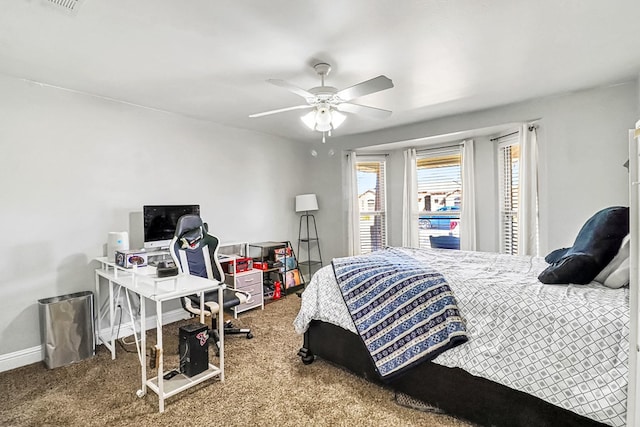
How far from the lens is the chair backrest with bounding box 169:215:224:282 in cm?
286

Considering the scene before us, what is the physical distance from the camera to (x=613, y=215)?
1.89 m

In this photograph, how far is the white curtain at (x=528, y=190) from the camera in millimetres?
3400

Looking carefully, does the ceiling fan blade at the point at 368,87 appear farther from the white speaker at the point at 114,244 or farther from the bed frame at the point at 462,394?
the white speaker at the point at 114,244

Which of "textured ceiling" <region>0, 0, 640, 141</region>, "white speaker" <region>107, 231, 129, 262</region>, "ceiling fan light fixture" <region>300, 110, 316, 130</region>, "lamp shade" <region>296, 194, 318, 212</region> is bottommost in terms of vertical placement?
"white speaker" <region>107, 231, 129, 262</region>

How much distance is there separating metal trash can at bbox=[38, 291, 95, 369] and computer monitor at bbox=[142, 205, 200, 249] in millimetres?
706

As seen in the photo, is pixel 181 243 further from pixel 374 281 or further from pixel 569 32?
pixel 569 32

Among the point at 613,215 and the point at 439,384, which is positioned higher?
the point at 613,215

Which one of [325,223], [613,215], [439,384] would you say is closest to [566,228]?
[613,215]

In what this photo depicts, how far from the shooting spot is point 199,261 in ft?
10.0

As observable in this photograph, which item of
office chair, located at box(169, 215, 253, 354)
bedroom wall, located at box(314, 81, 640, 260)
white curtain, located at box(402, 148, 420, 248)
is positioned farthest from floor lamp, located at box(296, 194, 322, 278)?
bedroom wall, located at box(314, 81, 640, 260)

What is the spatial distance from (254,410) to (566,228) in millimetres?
3317

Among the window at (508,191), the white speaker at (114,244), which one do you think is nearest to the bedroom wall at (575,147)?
the window at (508,191)

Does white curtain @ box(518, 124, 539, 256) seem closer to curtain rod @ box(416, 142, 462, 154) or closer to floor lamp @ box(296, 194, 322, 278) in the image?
curtain rod @ box(416, 142, 462, 154)

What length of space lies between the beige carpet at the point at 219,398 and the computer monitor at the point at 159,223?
106cm
